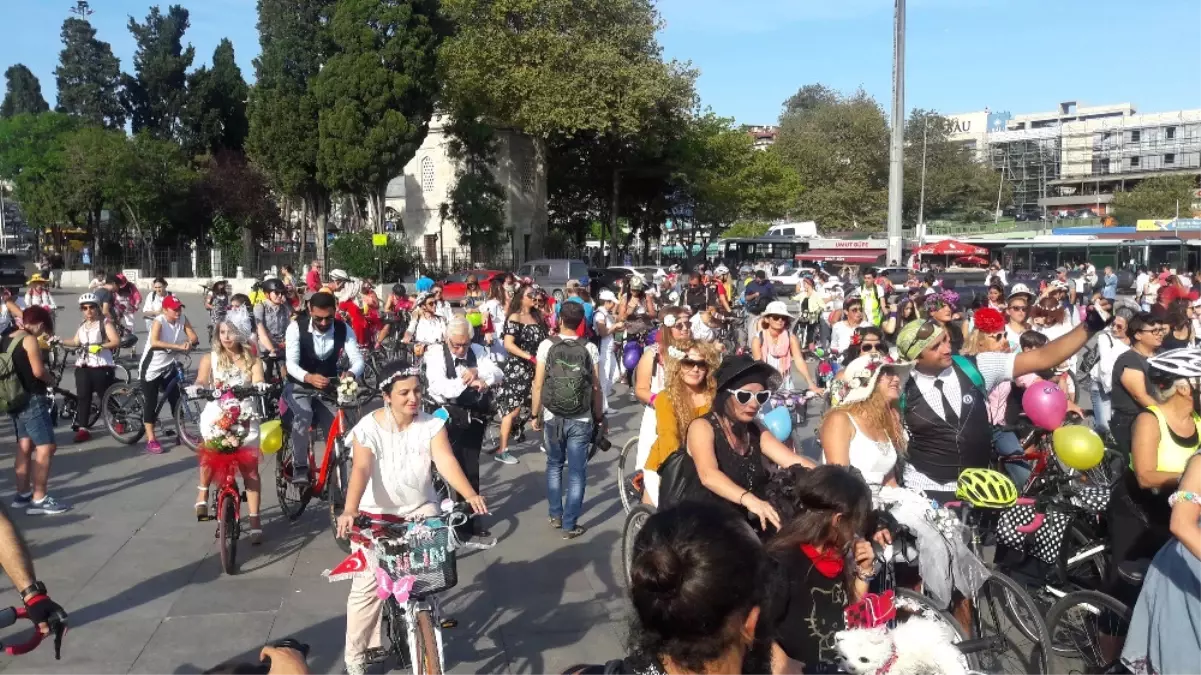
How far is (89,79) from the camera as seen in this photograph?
61562 mm

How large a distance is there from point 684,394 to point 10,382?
519 centimetres

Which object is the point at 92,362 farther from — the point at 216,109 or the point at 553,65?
the point at 216,109

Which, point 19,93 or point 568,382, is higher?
point 19,93

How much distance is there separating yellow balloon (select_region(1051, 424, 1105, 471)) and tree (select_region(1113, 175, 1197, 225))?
74863 mm

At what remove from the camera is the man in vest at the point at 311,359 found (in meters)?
8.23

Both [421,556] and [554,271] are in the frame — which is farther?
[554,271]

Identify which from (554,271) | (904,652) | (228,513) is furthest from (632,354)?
(554,271)

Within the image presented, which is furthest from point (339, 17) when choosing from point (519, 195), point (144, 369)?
point (144, 369)

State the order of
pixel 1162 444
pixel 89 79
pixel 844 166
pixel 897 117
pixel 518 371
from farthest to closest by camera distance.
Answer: pixel 844 166 < pixel 89 79 < pixel 897 117 < pixel 518 371 < pixel 1162 444

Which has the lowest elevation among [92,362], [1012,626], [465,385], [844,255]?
[1012,626]

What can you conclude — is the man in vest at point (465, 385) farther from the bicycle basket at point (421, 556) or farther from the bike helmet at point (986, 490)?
the bike helmet at point (986, 490)

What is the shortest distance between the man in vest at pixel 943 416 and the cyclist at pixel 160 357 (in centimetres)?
776

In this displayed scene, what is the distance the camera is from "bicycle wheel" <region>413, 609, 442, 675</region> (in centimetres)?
422

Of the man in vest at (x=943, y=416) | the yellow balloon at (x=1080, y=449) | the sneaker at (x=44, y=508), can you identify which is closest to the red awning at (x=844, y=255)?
the sneaker at (x=44, y=508)
